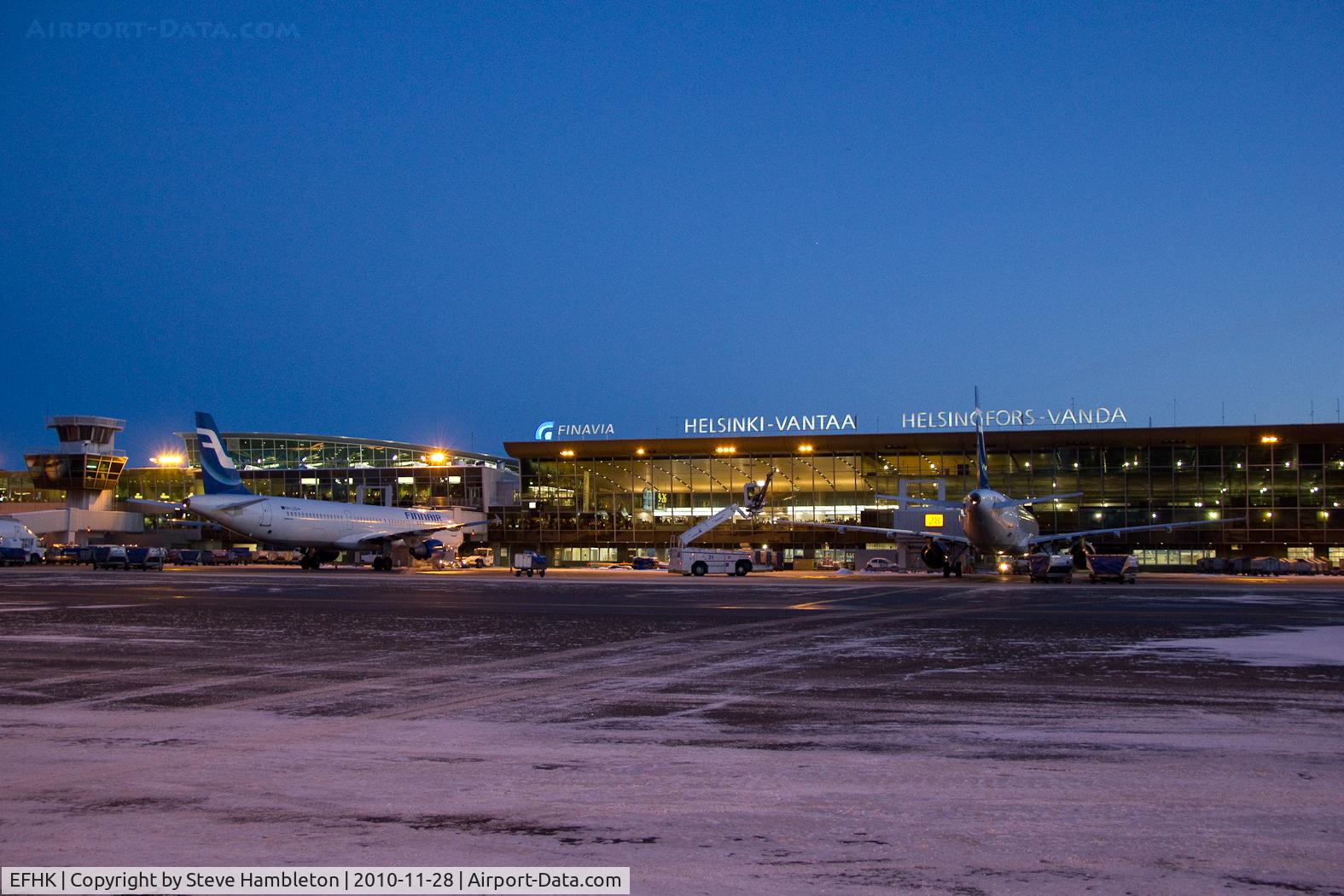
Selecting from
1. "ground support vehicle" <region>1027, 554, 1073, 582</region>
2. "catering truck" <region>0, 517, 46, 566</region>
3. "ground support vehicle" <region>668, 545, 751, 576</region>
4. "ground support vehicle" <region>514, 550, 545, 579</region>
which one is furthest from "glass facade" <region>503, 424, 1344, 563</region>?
"catering truck" <region>0, 517, 46, 566</region>

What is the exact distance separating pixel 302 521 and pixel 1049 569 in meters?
43.8

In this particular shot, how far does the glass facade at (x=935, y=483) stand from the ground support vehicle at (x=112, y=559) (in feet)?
122

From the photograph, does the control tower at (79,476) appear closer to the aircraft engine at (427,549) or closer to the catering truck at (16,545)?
the catering truck at (16,545)

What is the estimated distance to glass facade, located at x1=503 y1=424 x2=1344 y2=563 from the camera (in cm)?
8481

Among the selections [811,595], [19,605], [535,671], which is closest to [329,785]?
[535,671]

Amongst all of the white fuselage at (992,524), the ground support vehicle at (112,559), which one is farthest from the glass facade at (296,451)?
the white fuselage at (992,524)

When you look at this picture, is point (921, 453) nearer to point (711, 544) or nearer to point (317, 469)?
point (711, 544)

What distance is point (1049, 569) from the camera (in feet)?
175

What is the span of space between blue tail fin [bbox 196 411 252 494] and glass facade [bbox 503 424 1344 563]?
3583 centimetres

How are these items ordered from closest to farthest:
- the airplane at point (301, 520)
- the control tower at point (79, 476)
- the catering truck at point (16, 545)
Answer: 1. the airplane at point (301, 520)
2. the catering truck at point (16, 545)
3. the control tower at point (79, 476)

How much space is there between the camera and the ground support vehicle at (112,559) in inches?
2672

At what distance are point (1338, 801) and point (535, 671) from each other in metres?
10.8

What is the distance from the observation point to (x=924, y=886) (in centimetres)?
615

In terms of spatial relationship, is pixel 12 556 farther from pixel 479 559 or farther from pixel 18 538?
pixel 479 559
